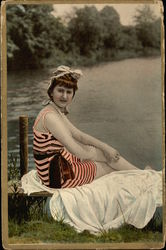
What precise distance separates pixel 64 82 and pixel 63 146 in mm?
326

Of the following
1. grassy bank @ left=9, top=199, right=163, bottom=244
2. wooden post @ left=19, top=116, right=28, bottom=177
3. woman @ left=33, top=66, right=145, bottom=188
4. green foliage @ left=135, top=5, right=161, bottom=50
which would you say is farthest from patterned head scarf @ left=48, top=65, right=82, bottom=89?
grassy bank @ left=9, top=199, right=163, bottom=244

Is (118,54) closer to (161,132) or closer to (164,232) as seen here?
(161,132)

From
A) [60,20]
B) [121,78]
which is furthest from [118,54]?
[60,20]

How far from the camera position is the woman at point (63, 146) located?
292 cm

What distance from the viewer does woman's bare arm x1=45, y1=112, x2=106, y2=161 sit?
2910 millimetres

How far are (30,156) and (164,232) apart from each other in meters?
0.80

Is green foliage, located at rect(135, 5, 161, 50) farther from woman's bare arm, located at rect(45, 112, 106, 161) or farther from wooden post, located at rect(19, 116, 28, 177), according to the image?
wooden post, located at rect(19, 116, 28, 177)

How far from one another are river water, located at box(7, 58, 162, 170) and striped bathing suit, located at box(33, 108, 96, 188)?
0.13 ft

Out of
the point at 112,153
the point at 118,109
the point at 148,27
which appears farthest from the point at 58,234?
the point at 148,27

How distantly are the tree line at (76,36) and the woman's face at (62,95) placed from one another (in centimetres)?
13

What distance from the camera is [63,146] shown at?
2.93 metres

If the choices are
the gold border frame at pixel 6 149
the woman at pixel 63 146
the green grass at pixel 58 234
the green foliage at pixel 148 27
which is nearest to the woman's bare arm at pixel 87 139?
the woman at pixel 63 146

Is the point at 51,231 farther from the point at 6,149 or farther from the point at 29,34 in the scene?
the point at 29,34

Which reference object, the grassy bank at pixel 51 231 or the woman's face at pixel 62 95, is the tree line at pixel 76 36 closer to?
the woman's face at pixel 62 95
